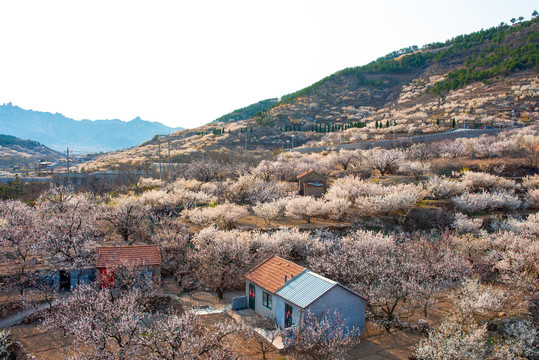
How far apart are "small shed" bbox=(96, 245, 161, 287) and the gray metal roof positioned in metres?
6.31

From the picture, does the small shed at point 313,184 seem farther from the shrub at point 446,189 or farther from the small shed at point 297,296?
the small shed at point 297,296

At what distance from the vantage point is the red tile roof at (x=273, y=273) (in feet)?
48.3

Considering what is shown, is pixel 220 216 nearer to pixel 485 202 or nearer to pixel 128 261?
pixel 128 261

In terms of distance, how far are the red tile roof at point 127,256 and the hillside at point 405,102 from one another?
39.2 m

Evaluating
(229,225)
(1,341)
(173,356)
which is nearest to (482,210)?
(229,225)

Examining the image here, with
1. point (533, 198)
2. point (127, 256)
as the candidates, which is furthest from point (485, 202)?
point (127, 256)

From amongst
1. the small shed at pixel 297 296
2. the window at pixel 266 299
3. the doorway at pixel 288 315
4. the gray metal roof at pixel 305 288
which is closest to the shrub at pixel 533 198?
the small shed at pixel 297 296

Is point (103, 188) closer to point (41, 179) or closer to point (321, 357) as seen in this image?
point (41, 179)

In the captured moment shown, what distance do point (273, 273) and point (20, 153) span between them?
96.9 meters

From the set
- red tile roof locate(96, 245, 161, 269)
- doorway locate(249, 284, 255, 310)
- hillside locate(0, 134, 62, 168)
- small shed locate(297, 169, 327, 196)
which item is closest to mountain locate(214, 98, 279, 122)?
hillside locate(0, 134, 62, 168)

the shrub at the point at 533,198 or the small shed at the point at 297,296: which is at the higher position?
the shrub at the point at 533,198

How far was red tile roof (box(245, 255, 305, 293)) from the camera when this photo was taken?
48.3 feet

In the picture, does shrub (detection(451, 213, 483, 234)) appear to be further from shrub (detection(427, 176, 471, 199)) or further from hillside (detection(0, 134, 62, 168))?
hillside (detection(0, 134, 62, 168))

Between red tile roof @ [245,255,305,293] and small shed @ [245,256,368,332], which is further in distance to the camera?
red tile roof @ [245,255,305,293]
